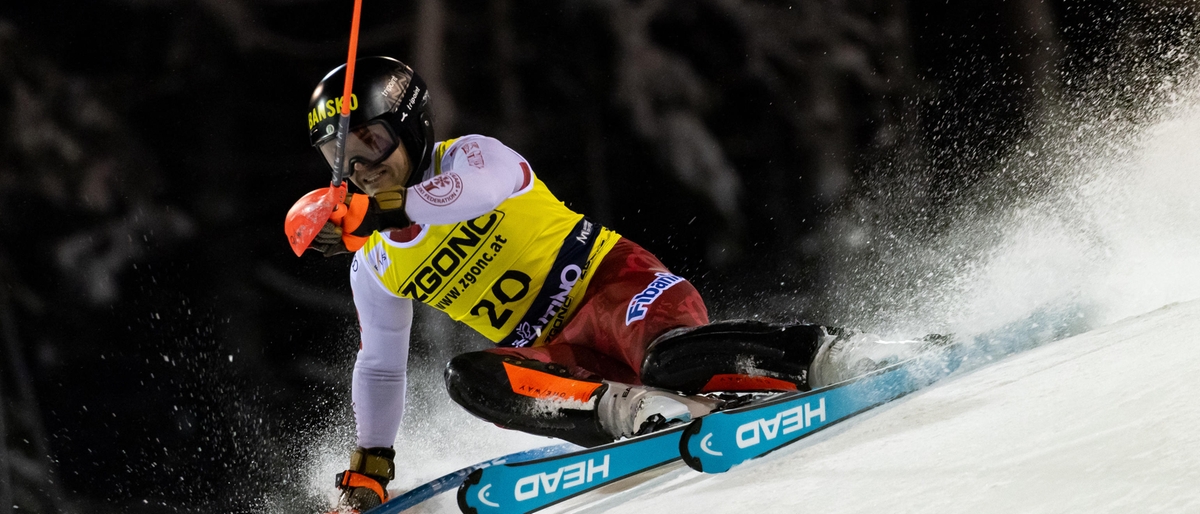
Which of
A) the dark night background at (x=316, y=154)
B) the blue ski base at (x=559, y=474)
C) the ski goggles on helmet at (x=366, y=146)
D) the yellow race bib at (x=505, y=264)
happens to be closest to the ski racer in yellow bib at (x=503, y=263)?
the yellow race bib at (x=505, y=264)

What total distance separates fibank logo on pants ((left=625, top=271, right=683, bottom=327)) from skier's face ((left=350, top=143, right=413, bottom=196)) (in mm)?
579

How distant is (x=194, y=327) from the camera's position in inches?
134

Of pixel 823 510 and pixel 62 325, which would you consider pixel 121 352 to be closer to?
pixel 62 325

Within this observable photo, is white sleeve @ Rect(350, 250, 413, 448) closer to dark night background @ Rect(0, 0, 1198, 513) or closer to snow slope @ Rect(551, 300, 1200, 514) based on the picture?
snow slope @ Rect(551, 300, 1200, 514)

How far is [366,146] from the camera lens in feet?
6.62

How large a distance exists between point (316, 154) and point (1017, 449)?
2870 mm

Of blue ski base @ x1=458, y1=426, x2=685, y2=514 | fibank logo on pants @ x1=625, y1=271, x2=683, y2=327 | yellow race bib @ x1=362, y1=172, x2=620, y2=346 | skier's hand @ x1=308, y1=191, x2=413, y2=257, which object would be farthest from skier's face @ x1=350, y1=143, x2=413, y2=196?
blue ski base @ x1=458, y1=426, x2=685, y2=514

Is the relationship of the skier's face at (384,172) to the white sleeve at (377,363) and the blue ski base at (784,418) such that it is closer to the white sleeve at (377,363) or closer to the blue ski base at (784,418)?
the white sleeve at (377,363)

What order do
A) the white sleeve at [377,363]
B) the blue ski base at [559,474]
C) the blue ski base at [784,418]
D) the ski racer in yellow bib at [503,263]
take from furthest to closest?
the white sleeve at [377,363], the ski racer in yellow bib at [503,263], the blue ski base at [559,474], the blue ski base at [784,418]

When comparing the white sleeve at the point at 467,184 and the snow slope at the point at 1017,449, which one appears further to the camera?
the white sleeve at the point at 467,184

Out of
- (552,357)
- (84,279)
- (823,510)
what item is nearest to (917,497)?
(823,510)

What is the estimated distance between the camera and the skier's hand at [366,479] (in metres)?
2.12

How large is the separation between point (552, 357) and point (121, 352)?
6.92 feet

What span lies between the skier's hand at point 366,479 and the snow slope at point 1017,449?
0.61 m
